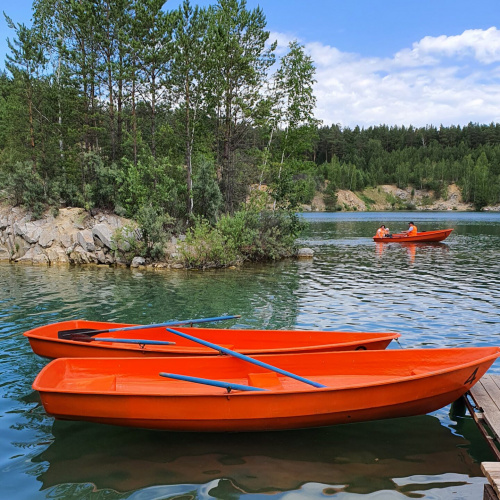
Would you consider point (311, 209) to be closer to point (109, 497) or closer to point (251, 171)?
point (251, 171)

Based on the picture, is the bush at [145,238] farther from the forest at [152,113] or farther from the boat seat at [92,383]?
the boat seat at [92,383]

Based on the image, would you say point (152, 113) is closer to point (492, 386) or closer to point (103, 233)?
point (103, 233)

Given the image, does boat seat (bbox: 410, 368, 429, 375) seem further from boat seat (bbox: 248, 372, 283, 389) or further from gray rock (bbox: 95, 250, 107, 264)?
gray rock (bbox: 95, 250, 107, 264)

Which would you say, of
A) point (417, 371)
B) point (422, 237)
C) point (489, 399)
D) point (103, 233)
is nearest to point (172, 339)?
point (417, 371)

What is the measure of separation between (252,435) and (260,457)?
2.05 feet

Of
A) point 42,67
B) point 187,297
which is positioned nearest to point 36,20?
point 42,67

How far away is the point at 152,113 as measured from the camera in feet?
86.4

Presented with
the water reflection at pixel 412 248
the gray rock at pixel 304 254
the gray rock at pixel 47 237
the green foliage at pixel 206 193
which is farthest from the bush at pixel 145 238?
the water reflection at pixel 412 248

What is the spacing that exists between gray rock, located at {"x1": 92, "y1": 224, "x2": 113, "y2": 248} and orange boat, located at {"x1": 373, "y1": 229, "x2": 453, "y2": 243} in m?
21.4

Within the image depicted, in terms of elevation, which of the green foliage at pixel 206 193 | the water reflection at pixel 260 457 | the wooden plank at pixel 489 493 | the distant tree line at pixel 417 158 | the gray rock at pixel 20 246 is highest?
the distant tree line at pixel 417 158

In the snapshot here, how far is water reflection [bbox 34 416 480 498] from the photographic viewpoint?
17.8 ft

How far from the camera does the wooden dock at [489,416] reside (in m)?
4.50

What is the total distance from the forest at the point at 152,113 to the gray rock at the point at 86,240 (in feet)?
8.19

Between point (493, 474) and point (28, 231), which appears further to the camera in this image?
point (28, 231)
